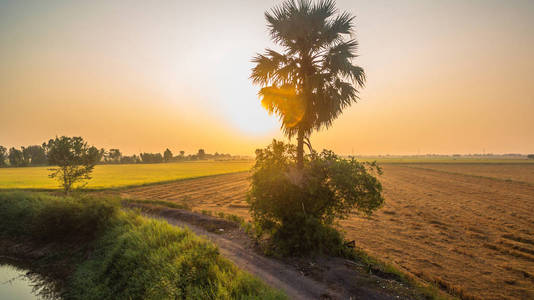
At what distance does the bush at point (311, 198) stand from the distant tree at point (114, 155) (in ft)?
491

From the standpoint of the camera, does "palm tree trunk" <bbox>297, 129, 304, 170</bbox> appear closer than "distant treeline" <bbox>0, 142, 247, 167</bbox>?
Yes

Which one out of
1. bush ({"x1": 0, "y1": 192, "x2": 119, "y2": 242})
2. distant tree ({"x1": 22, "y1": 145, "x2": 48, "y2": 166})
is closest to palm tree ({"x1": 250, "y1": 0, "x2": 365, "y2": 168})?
bush ({"x1": 0, "y1": 192, "x2": 119, "y2": 242})

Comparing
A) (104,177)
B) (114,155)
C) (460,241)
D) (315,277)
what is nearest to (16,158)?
(114,155)

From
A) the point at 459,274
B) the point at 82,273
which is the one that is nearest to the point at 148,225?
the point at 82,273

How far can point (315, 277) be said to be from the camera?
738 cm

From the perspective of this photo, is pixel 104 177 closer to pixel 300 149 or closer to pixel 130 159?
pixel 300 149

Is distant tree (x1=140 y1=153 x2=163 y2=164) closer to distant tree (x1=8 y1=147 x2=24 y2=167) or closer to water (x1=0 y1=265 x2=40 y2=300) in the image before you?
distant tree (x1=8 y1=147 x2=24 y2=167)

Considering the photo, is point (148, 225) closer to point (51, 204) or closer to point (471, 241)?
point (51, 204)

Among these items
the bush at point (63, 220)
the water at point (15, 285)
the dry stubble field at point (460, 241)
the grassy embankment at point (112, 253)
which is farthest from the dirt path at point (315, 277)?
the water at point (15, 285)

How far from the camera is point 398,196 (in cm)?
2767

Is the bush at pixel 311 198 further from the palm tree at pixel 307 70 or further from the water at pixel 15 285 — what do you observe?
the water at pixel 15 285

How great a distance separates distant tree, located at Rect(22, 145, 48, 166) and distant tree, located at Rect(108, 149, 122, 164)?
2941cm

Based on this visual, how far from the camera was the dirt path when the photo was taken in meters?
6.45

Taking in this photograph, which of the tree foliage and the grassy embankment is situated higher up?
the tree foliage
